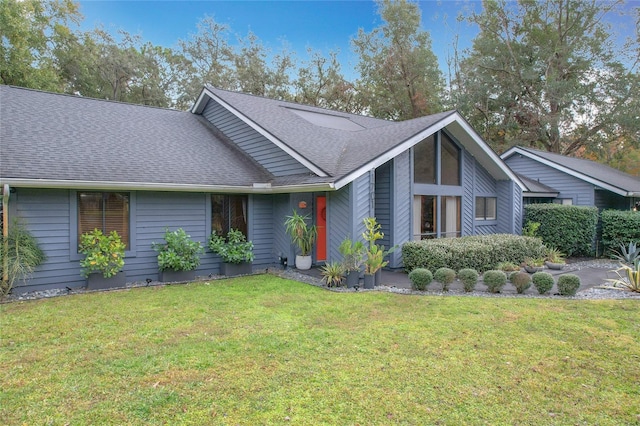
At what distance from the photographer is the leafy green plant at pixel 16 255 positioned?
6785 millimetres

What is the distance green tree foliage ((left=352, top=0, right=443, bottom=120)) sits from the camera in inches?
1009

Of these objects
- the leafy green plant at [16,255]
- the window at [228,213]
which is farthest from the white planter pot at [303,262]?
the leafy green plant at [16,255]

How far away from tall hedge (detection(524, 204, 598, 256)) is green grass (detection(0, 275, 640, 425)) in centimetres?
695

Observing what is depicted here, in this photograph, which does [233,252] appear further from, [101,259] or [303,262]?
[101,259]

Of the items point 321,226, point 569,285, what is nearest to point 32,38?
point 321,226

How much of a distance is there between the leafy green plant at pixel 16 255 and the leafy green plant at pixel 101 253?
78 centimetres

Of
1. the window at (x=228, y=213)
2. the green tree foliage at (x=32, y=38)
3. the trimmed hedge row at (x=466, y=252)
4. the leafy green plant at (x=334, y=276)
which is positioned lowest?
the leafy green plant at (x=334, y=276)

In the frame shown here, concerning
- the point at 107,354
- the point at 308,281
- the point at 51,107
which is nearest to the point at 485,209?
the point at 308,281

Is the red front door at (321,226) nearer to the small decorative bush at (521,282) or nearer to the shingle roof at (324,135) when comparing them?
the shingle roof at (324,135)

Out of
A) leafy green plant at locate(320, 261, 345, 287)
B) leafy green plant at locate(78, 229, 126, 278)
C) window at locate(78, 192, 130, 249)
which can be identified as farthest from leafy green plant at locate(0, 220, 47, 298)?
leafy green plant at locate(320, 261, 345, 287)

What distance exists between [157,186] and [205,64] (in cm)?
2051

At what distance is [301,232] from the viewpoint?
954 cm

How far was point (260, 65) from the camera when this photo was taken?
2567cm

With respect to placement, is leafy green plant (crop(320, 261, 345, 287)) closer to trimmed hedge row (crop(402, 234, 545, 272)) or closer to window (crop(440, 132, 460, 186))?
trimmed hedge row (crop(402, 234, 545, 272))
